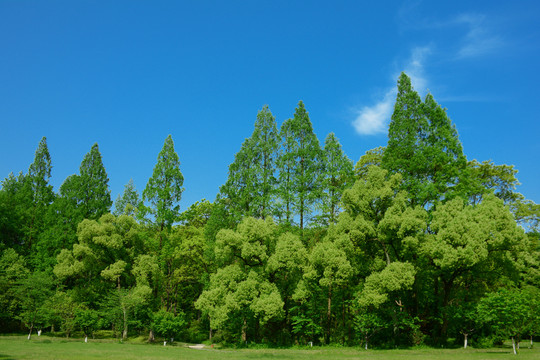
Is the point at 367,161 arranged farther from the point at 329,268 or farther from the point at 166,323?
the point at 166,323

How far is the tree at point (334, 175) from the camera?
34062 mm

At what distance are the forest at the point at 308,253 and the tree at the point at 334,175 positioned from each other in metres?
0.14

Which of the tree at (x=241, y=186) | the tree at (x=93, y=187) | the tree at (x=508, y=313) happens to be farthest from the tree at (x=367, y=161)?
the tree at (x=93, y=187)

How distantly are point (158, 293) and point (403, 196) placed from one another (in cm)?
2636

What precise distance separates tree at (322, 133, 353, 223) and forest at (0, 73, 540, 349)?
143 millimetres

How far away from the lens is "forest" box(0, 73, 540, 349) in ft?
81.6

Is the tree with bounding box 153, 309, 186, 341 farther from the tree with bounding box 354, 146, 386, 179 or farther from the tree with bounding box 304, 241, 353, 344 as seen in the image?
the tree with bounding box 354, 146, 386, 179

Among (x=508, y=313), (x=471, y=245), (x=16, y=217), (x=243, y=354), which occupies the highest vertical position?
(x=16, y=217)

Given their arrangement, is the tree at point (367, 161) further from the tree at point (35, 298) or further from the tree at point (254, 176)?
the tree at point (35, 298)

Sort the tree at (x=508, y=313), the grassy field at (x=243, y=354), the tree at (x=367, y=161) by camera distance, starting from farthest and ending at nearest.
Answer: the tree at (x=367, y=161), the tree at (x=508, y=313), the grassy field at (x=243, y=354)

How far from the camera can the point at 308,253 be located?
30.5 meters

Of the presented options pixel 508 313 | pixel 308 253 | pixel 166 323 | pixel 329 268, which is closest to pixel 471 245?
pixel 508 313

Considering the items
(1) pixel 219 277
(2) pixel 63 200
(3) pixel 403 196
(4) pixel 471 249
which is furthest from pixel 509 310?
(2) pixel 63 200

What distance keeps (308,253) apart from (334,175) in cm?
845
